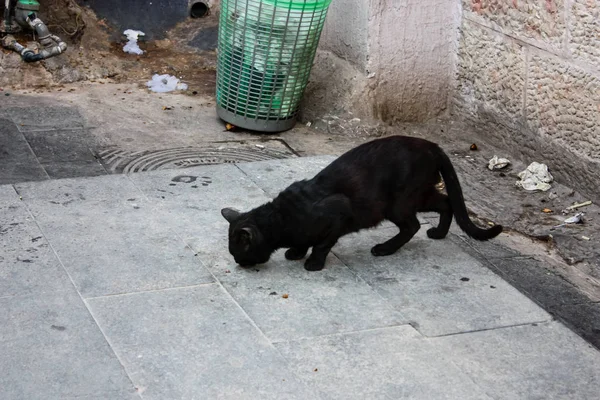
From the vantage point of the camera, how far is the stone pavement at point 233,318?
3.68 meters

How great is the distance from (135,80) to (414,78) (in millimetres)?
2550

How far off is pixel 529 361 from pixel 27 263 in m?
2.57

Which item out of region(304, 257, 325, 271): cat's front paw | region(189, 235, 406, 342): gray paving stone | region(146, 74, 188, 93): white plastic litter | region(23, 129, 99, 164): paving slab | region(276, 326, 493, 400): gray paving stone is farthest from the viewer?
region(146, 74, 188, 93): white plastic litter

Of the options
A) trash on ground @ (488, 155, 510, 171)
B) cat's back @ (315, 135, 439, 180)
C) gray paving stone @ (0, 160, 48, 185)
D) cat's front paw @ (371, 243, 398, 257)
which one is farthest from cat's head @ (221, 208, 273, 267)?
trash on ground @ (488, 155, 510, 171)

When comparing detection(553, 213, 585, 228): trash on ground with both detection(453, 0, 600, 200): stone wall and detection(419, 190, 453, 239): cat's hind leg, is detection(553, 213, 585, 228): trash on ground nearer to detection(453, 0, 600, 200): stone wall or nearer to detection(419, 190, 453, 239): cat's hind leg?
detection(453, 0, 600, 200): stone wall

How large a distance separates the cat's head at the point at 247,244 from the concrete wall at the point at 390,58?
2.65 metres

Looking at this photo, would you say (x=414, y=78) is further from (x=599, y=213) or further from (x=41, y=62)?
(x=41, y=62)

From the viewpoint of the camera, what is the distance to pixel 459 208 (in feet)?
16.3

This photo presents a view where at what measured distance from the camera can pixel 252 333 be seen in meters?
4.07

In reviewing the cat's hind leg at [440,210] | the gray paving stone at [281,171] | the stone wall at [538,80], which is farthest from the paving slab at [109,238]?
the stone wall at [538,80]

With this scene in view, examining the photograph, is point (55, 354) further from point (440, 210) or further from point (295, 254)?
point (440, 210)

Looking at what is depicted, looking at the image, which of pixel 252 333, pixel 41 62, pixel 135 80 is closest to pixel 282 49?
pixel 135 80

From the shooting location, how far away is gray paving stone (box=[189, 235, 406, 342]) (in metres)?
4.18

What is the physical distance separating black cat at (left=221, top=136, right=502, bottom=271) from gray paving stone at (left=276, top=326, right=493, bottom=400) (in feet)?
2.40
